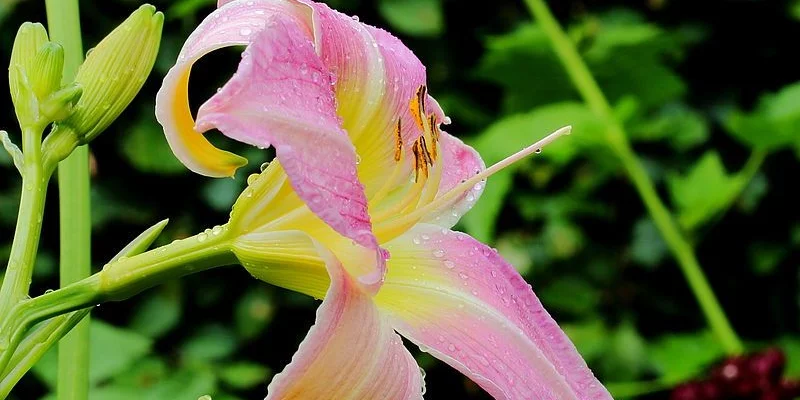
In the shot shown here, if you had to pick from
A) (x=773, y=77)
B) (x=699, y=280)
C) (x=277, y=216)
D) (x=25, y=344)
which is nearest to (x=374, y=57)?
(x=277, y=216)

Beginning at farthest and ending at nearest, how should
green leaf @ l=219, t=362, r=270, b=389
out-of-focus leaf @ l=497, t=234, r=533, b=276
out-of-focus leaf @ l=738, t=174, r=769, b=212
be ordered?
out-of-focus leaf @ l=738, t=174, r=769, b=212
out-of-focus leaf @ l=497, t=234, r=533, b=276
green leaf @ l=219, t=362, r=270, b=389

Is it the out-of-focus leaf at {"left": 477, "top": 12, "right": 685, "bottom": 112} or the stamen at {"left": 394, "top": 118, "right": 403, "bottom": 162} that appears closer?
the stamen at {"left": 394, "top": 118, "right": 403, "bottom": 162}

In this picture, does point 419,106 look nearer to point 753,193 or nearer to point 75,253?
point 75,253

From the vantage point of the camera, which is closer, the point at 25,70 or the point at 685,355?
the point at 25,70

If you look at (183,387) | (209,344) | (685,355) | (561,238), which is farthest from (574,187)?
(183,387)

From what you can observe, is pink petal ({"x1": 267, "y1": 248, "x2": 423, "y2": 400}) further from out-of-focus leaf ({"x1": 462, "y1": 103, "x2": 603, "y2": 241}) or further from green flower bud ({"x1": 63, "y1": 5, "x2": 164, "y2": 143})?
out-of-focus leaf ({"x1": 462, "y1": 103, "x2": 603, "y2": 241})

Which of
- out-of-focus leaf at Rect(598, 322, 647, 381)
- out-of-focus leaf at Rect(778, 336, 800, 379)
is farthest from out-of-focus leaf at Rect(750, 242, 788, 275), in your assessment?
out-of-focus leaf at Rect(598, 322, 647, 381)
